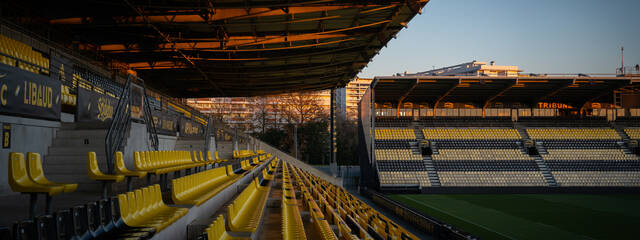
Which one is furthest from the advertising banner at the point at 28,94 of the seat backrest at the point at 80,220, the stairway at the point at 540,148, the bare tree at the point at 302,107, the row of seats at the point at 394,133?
the bare tree at the point at 302,107

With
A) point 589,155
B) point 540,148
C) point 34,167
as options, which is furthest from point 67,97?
point 589,155

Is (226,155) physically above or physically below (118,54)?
below

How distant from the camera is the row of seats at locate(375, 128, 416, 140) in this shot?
82.0 feet

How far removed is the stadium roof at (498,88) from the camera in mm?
23359

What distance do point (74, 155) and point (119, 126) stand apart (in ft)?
2.20

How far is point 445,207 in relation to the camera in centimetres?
1742

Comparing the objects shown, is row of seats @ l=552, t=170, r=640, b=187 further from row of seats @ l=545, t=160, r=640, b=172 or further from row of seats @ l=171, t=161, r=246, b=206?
row of seats @ l=171, t=161, r=246, b=206

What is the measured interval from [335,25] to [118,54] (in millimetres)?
9023

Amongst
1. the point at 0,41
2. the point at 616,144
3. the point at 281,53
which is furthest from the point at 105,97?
the point at 616,144

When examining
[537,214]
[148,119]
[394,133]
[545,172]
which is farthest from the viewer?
[394,133]

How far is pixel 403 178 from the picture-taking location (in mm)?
22047

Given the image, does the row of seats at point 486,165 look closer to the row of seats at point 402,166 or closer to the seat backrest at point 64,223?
the row of seats at point 402,166

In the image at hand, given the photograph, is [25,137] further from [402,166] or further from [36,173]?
Result: [402,166]

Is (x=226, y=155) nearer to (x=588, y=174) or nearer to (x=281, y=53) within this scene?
(x=281, y=53)
